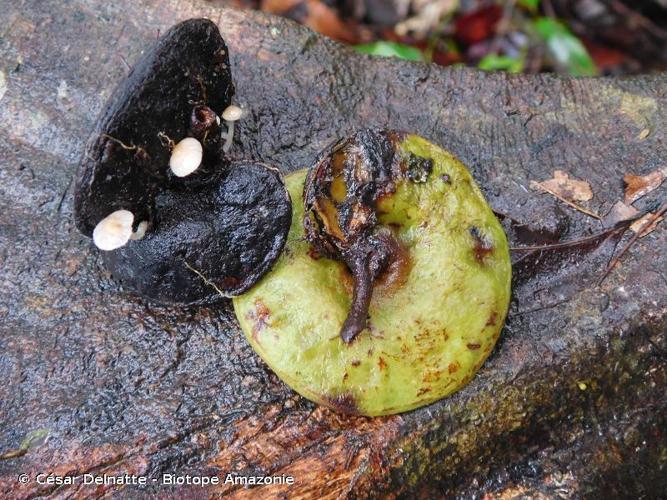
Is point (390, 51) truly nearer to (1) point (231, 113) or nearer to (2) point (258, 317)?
(1) point (231, 113)

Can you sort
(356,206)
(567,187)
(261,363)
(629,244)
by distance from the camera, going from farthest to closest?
(567,187) → (629,244) → (261,363) → (356,206)

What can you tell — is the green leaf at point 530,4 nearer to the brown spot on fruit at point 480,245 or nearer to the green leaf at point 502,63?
the green leaf at point 502,63

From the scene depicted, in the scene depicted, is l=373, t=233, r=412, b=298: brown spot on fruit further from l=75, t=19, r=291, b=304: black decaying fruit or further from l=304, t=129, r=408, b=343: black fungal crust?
l=75, t=19, r=291, b=304: black decaying fruit

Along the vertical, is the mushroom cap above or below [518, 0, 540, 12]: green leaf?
above

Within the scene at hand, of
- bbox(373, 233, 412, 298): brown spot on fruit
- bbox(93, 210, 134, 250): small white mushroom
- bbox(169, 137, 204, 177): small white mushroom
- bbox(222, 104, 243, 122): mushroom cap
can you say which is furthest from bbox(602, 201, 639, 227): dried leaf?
bbox(93, 210, 134, 250): small white mushroom

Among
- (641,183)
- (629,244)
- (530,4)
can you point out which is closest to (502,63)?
(530,4)

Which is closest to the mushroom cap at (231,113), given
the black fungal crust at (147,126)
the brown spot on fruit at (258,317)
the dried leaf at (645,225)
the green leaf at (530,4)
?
the black fungal crust at (147,126)
